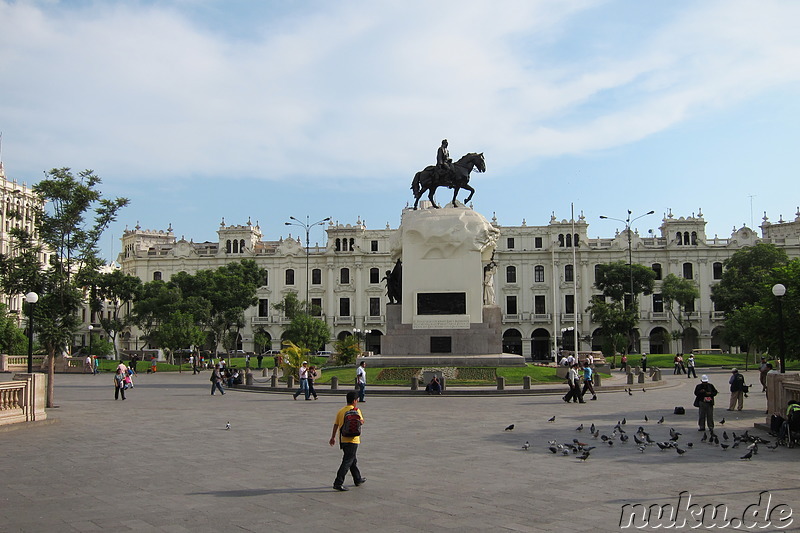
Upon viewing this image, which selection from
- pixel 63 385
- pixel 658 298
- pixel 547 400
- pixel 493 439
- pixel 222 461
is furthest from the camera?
pixel 658 298

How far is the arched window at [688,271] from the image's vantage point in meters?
78.6

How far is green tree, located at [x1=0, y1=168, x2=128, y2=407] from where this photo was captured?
74.0 ft

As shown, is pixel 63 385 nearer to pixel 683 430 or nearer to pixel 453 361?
pixel 453 361

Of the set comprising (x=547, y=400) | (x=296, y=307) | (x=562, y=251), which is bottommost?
(x=547, y=400)

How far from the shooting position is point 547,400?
947 inches

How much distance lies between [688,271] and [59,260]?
2729 inches

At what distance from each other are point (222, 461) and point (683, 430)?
9.79 m

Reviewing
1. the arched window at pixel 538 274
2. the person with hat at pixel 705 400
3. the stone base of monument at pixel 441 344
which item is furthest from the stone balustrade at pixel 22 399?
the arched window at pixel 538 274

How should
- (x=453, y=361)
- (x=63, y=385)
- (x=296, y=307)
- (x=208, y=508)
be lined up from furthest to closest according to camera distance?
(x=296, y=307) < (x=63, y=385) < (x=453, y=361) < (x=208, y=508)

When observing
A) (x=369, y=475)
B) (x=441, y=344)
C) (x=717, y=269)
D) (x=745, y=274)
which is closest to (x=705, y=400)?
(x=369, y=475)

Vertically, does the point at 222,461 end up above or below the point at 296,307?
below

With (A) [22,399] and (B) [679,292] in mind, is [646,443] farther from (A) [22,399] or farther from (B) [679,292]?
(B) [679,292]

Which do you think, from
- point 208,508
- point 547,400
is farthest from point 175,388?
point 208,508

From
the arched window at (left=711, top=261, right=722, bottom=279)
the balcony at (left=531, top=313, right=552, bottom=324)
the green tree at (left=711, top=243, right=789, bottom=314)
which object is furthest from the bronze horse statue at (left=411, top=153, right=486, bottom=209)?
the arched window at (left=711, top=261, right=722, bottom=279)
